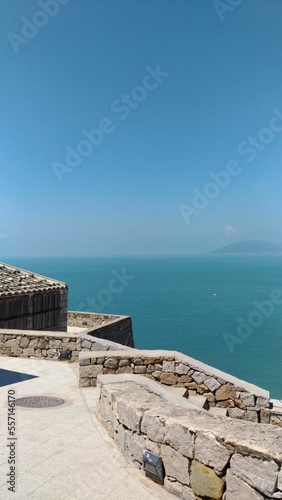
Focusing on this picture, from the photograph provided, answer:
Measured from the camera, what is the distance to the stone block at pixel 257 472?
366 cm

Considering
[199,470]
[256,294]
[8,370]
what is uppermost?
[199,470]

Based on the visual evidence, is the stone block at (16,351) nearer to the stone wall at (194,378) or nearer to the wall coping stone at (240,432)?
the stone wall at (194,378)

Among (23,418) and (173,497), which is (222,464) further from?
(23,418)

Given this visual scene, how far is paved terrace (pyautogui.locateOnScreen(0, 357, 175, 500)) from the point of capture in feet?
14.8

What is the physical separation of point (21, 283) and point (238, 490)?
56.5ft

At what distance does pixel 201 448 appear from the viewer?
14.1ft

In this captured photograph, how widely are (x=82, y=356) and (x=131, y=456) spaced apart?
361 cm

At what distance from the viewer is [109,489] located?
4.56m

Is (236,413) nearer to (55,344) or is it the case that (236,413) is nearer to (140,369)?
(140,369)

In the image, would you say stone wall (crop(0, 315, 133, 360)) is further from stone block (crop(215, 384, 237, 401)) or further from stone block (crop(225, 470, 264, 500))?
stone block (crop(225, 470, 264, 500))

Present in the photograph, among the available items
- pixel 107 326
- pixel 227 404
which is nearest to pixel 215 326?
pixel 107 326

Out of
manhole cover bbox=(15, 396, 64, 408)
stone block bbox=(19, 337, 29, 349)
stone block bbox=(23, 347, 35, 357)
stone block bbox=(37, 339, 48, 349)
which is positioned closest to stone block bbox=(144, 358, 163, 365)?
manhole cover bbox=(15, 396, 64, 408)

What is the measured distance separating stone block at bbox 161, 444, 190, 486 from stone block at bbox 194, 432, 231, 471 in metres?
0.25

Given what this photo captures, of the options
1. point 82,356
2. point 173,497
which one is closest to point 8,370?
point 82,356
